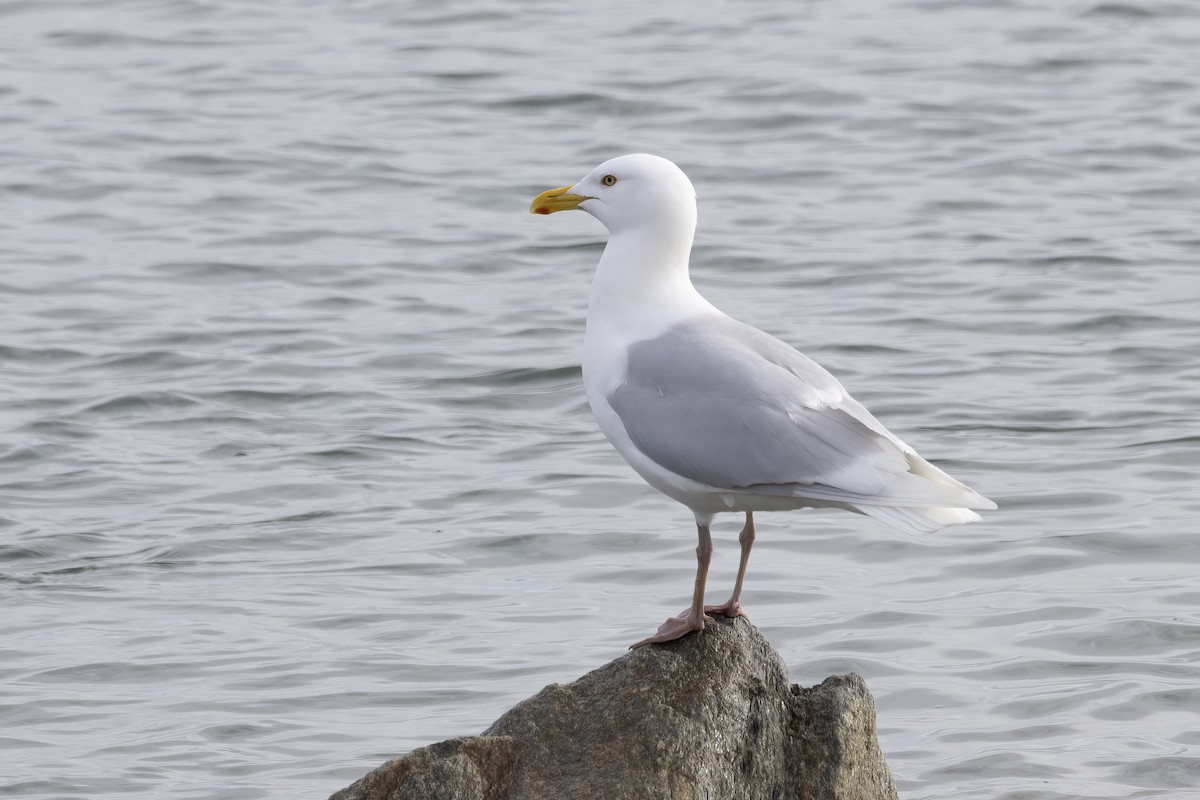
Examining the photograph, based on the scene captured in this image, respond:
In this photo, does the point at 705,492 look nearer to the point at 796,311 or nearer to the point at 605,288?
the point at 605,288

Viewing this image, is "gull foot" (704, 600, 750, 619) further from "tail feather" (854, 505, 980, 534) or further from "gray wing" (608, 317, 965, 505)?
"tail feather" (854, 505, 980, 534)

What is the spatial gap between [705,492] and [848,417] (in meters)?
0.46

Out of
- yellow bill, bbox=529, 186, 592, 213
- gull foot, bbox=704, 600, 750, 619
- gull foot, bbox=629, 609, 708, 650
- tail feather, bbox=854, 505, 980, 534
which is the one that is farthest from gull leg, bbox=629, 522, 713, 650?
yellow bill, bbox=529, 186, 592, 213

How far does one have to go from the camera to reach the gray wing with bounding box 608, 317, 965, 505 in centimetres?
551

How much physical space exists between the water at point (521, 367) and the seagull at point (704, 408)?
200cm

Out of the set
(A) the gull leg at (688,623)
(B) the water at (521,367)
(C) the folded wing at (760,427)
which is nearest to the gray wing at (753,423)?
(C) the folded wing at (760,427)

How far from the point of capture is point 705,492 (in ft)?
18.7

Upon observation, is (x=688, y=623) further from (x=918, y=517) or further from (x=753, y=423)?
(x=918, y=517)

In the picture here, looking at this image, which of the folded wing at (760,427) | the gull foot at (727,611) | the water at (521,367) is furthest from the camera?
the water at (521,367)

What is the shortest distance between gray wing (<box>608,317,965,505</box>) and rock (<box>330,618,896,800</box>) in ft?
1.67

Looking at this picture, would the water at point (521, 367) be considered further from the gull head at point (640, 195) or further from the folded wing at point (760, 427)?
the gull head at point (640, 195)

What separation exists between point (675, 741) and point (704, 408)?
0.95 m

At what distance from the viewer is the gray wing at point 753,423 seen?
5512mm

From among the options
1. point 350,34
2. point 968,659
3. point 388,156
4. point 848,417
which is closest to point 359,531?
point 968,659
